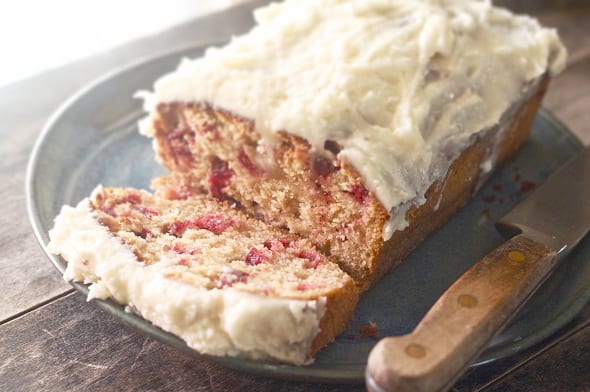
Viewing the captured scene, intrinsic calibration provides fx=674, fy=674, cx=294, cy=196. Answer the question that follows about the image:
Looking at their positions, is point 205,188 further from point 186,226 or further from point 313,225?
point 313,225

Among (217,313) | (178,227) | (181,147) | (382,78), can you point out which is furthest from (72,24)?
(217,313)

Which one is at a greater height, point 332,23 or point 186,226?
point 332,23

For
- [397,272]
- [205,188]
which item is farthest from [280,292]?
[205,188]

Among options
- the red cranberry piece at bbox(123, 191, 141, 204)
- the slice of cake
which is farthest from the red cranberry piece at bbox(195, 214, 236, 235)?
the red cranberry piece at bbox(123, 191, 141, 204)

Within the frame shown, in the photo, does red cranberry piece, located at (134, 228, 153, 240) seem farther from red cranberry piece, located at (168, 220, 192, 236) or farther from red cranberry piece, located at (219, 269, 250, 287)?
red cranberry piece, located at (219, 269, 250, 287)

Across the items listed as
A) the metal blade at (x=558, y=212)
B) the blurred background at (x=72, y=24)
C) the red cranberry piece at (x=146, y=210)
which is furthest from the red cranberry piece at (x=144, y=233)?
the blurred background at (x=72, y=24)

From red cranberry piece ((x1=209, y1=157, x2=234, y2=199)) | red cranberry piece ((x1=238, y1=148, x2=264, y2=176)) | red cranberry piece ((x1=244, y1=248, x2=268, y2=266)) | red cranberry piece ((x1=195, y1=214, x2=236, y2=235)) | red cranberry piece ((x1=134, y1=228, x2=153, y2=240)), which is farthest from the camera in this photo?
red cranberry piece ((x1=209, y1=157, x2=234, y2=199))

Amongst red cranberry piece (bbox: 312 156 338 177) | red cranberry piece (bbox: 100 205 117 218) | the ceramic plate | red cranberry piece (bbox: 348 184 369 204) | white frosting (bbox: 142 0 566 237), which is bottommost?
the ceramic plate

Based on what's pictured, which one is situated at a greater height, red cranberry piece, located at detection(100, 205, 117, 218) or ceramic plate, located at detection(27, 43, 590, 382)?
red cranberry piece, located at detection(100, 205, 117, 218)
